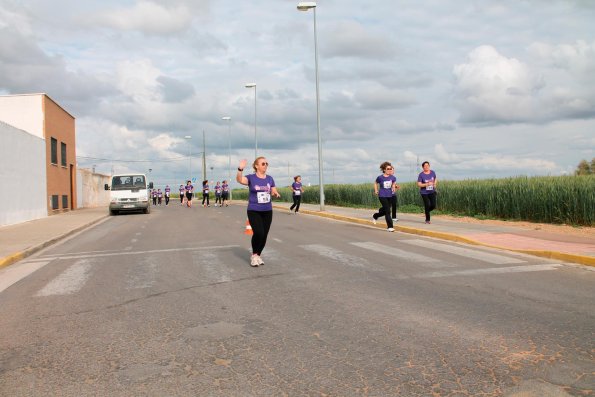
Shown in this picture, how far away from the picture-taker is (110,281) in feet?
25.1

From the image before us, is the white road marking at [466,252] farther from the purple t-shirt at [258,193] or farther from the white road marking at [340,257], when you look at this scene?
the purple t-shirt at [258,193]

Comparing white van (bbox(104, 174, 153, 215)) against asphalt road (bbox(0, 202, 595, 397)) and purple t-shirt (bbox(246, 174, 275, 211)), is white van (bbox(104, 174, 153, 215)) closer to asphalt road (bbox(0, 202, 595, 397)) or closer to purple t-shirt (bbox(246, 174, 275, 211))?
asphalt road (bbox(0, 202, 595, 397))

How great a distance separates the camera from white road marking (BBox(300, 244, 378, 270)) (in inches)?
340

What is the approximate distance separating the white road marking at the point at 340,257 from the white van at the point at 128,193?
720 inches

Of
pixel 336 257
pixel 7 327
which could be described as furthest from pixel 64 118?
pixel 7 327

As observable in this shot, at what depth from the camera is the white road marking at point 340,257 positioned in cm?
865

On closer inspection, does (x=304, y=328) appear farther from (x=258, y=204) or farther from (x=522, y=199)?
(x=522, y=199)

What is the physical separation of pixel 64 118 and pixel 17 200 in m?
13.4

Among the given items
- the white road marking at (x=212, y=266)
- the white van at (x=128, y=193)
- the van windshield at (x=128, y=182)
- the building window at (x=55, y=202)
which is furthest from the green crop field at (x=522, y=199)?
the building window at (x=55, y=202)

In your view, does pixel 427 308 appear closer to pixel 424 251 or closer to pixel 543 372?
pixel 543 372

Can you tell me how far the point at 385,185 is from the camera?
47.2 ft

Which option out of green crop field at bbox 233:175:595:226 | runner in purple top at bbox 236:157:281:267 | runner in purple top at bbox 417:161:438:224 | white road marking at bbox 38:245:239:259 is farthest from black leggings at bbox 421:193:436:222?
runner in purple top at bbox 236:157:281:267

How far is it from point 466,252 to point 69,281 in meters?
7.06

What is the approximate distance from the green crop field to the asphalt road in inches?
297
